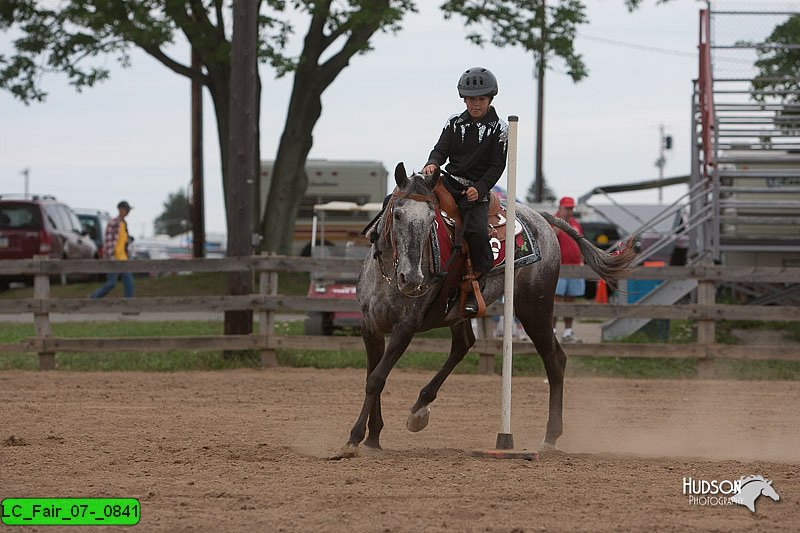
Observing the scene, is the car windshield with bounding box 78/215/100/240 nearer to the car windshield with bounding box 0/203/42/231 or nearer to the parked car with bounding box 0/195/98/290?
the parked car with bounding box 0/195/98/290

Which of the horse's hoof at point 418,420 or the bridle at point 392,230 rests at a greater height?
the bridle at point 392,230

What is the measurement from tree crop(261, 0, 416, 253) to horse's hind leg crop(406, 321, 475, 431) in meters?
16.5

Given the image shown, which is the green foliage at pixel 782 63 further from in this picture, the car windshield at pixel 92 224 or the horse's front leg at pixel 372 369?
the car windshield at pixel 92 224

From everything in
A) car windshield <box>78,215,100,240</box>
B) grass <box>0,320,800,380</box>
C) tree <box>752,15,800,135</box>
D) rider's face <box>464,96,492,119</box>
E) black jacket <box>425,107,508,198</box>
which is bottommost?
grass <box>0,320,800,380</box>

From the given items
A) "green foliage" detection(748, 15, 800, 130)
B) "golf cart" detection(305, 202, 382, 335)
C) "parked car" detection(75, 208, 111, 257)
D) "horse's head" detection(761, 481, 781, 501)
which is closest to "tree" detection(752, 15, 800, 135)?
"green foliage" detection(748, 15, 800, 130)

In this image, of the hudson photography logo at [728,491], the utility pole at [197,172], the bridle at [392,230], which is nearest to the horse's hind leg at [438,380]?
the bridle at [392,230]

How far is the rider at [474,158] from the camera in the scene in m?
8.45

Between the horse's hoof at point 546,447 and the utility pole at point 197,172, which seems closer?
the horse's hoof at point 546,447

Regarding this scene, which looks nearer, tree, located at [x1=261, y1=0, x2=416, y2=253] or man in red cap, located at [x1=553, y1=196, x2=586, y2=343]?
man in red cap, located at [x1=553, y1=196, x2=586, y2=343]

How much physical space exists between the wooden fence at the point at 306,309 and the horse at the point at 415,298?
17.3 feet

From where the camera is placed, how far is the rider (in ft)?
27.7

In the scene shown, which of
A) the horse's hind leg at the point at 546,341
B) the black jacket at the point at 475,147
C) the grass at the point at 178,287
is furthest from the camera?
the grass at the point at 178,287

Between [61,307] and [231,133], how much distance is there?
10.6 feet

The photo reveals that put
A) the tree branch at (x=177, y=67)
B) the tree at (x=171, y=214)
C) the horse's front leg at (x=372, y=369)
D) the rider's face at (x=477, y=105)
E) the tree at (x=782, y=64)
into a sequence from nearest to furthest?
the horse's front leg at (x=372, y=369) → the rider's face at (x=477, y=105) → the tree at (x=782, y=64) → the tree branch at (x=177, y=67) → the tree at (x=171, y=214)
